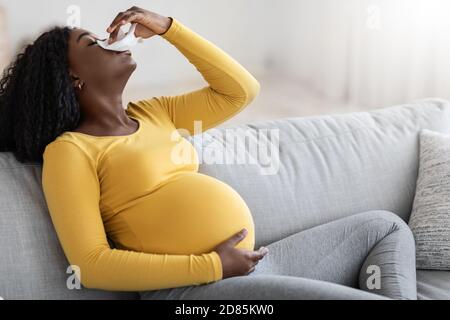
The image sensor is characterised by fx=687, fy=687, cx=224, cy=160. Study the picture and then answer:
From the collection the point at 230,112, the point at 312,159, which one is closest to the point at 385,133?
the point at 312,159

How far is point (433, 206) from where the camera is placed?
178 centimetres

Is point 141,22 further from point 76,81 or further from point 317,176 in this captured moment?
point 317,176

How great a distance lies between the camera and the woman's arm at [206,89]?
1.62m

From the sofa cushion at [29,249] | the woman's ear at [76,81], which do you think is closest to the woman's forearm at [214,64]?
the woman's ear at [76,81]

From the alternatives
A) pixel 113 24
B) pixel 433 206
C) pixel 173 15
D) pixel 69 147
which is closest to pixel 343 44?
pixel 173 15

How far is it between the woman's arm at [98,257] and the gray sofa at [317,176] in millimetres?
101

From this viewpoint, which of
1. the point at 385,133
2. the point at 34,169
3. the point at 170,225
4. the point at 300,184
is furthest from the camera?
the point at 385,133

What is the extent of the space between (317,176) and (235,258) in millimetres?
542

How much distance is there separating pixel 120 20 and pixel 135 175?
0.34 meters

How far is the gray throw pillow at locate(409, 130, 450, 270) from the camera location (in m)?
1.73

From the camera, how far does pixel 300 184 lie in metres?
1.83

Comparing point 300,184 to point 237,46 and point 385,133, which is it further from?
point 237,46

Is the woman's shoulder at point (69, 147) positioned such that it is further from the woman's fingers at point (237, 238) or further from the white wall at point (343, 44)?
the white wall at point (343, 44)

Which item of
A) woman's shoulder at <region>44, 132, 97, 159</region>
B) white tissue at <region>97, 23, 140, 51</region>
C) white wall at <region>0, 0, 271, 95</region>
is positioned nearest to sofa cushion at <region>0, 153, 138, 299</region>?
woman's shoulder at <region>44, 132, 97, 159</region>
